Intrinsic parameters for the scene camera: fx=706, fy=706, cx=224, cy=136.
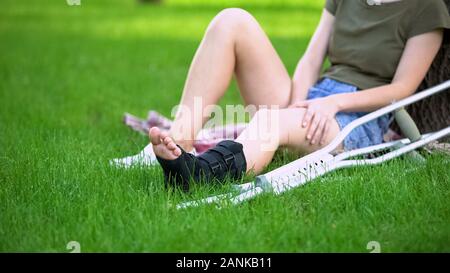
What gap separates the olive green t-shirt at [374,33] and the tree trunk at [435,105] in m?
0.29

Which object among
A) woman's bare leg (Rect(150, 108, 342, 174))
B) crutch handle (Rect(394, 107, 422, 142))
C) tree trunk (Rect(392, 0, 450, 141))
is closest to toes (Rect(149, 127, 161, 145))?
woman's bare leg (Rect(150, 108, 342, 174))

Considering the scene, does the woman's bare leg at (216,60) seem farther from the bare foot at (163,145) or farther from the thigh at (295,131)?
the bare foot at (163,145)

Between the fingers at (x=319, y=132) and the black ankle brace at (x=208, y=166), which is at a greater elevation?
the fingers at (x=319, y=132)

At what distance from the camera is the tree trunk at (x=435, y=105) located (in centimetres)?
324

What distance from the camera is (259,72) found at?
3137 millimetres

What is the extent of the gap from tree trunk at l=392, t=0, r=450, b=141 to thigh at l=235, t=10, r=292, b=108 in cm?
65

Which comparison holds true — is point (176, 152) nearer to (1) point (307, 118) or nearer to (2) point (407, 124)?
(1) point (307, 118)

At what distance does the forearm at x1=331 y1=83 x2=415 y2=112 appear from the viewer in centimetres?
296

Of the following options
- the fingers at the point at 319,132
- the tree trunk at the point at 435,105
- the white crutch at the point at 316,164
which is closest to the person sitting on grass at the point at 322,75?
the fingers at the point at 319,132

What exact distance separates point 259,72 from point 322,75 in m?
0.33

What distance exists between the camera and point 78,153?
9.99ft
